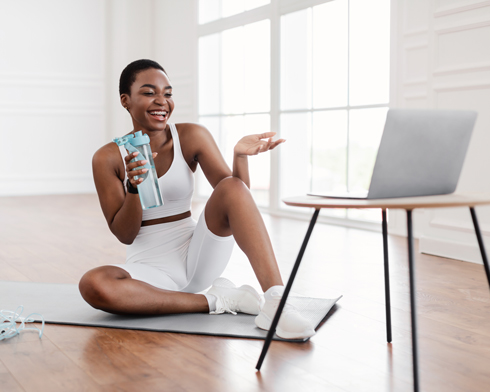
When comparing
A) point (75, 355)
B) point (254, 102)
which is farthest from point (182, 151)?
point (254, 102)

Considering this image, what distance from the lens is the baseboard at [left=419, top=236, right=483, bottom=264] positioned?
2570 millimetres

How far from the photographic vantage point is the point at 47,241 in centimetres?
318

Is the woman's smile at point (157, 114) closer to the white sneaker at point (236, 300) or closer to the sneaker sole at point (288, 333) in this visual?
the white sneaker at point (236, 300)

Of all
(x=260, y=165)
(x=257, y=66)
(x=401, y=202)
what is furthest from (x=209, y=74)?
(x=401, y=202)

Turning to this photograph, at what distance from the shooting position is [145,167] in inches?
55.6

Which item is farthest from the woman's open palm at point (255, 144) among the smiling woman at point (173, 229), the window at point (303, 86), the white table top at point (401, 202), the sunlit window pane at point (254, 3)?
the sunlit window pane at point (254, 3)

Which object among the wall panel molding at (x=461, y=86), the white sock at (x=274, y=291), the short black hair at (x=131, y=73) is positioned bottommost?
the white sock at (x=274, y=291)

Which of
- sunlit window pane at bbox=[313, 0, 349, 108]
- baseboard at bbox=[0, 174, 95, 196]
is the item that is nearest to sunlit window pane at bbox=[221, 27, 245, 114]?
sunlit window pane at bbox=[313, 0, 349, 108]

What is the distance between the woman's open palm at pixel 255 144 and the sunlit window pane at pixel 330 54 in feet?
8.24

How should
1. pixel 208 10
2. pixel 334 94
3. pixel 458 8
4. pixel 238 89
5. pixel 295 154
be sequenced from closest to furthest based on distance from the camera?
pixel 458 8 → pixel 334 94 → pixel 295 154 → pixel 238 89 → pixel 208 10

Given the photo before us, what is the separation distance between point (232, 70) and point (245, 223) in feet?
12.0

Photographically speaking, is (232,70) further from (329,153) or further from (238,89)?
(329,153)

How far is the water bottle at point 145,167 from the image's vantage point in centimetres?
139

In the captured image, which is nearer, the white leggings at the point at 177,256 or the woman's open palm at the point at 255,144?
the woman's open palm at the point at 255,144
